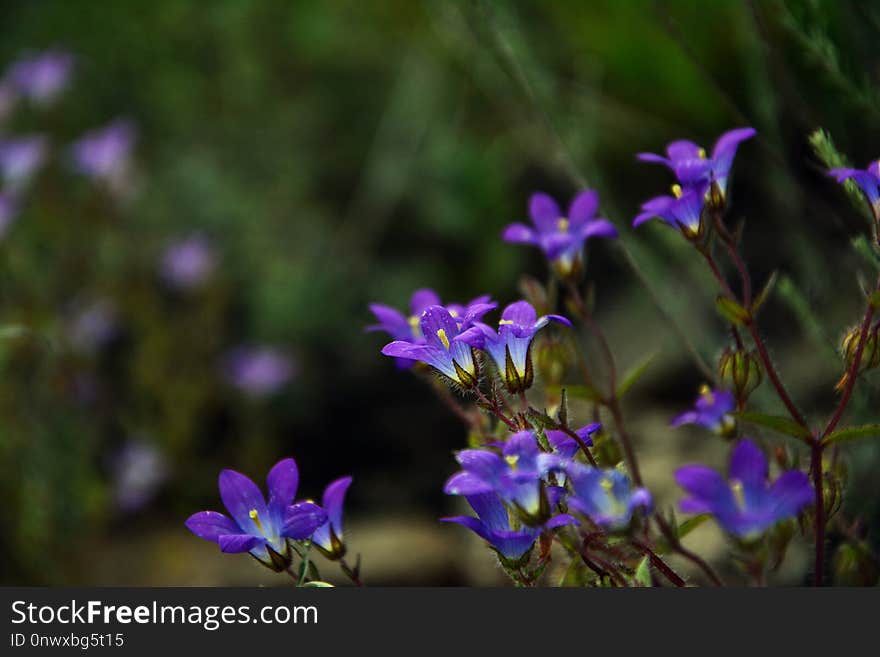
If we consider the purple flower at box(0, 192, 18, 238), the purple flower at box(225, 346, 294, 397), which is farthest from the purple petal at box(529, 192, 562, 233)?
the purple flower at box(0, 192, 18, 238)

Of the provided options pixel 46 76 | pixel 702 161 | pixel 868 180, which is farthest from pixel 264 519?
pixel 46 76

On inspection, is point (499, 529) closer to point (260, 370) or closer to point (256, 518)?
point (256, 518)

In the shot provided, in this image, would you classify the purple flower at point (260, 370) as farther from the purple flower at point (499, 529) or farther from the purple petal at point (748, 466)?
the purple petal at point (748, 466)

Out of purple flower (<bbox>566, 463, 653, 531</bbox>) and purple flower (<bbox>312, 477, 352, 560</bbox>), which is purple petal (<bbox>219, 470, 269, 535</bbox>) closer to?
purple flower (<bbox>312, 477, 352, 560</bbox>)

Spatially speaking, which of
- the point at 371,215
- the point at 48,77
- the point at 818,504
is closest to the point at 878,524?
the point at 818,504

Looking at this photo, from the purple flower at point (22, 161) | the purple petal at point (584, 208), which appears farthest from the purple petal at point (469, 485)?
the purple flower at point (22, 161)
